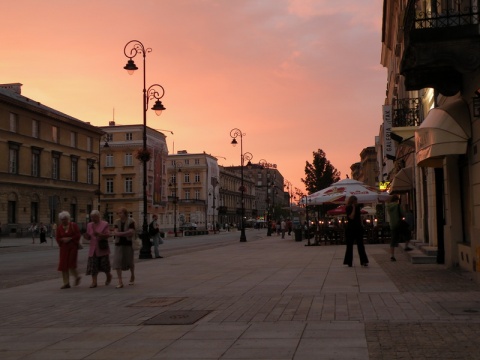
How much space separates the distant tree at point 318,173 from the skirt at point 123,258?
60030 mm

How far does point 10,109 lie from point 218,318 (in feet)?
171

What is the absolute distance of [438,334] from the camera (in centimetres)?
645

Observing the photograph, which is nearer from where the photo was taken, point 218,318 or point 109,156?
point 218,318

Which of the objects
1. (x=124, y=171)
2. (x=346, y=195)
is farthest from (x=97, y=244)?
(x=124, y=171)

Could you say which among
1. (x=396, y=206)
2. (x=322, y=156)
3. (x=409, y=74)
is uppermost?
(x=322, y=156)

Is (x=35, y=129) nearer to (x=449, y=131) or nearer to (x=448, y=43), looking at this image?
(x=449, y=131)

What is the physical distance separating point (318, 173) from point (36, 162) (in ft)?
111

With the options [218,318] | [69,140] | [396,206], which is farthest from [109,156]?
[218,318]

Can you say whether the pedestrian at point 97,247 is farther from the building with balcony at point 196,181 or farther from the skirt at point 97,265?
the building with balcony at point 196,181

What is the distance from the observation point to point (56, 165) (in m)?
63.2

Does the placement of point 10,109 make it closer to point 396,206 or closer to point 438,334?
point 396,206

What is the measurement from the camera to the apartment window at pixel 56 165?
62.6m

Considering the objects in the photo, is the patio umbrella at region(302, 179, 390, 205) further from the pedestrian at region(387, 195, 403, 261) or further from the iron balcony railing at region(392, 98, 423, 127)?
the pedestrian at region(387, 195, 403, 261)

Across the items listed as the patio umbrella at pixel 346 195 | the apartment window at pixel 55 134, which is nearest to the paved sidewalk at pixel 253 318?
the patio umbrella at pixel 346 195
